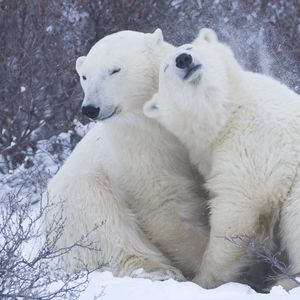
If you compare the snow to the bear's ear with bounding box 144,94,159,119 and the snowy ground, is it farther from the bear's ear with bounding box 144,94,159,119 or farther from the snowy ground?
the bear's ear with bounding box 144,94,159,119

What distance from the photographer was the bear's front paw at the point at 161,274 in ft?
13.8

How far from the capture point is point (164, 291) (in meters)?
3.39

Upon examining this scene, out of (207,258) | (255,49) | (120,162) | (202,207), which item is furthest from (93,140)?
(255,49)

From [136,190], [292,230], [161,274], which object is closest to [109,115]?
[136,190]

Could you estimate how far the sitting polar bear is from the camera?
382 centimetres

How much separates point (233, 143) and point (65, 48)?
331cm

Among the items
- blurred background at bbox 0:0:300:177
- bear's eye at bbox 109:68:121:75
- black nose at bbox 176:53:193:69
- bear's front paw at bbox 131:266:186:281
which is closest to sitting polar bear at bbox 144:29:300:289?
black nose at bbox 176:53:193:69

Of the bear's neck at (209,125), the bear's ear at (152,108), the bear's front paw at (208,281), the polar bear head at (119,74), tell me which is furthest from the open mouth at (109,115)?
the bear's front paw at (208,281)

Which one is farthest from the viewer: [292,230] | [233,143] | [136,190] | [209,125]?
[136,190]

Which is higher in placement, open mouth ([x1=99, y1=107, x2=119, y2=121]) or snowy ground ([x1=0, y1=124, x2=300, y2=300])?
open mouth ([x1=99, y1=107, x2=119, y2=121])

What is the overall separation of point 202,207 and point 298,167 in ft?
2.38

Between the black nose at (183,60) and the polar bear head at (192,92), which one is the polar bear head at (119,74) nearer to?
the polar bear head at (192,92)

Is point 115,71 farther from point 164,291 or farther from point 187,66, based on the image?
point 164,291

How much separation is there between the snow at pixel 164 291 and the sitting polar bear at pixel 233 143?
10.4 inches
